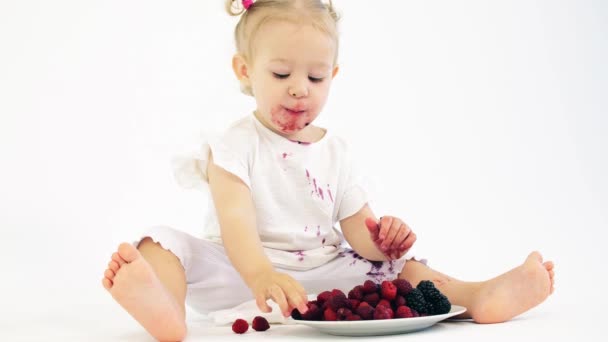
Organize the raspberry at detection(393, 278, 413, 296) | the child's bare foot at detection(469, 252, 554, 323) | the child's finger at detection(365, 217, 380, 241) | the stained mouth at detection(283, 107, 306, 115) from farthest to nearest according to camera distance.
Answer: the stained mouth at detection(283, 107, 306, 115) → the child's finger at detection(365, 217, 380, 241) → the child's bare foot at detection(469, 252, 554, 323) → the raspberry at detection(393, 278, 413, 296)

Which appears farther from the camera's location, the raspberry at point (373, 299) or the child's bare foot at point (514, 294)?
the child's bare foot at point (514, 294)

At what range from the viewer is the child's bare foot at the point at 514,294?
1858 millimetres

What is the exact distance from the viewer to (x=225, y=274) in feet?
7.10

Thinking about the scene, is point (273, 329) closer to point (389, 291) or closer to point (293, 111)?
point (389, 291)

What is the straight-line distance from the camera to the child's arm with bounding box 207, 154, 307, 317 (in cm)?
170

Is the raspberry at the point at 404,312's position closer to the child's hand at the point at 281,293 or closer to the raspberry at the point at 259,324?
the child's hand at the point at 281,293

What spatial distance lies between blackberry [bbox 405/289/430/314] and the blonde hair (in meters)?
0.75

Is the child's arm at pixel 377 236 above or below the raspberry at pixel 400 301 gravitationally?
above

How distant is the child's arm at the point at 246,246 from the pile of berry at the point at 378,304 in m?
0.07

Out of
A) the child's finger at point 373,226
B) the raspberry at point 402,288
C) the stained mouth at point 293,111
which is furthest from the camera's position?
the stained mouth at point 293,111

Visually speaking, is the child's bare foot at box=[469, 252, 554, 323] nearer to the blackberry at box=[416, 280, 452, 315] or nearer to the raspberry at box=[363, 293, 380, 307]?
the blackberry at box=[416, 280, 452, 315]

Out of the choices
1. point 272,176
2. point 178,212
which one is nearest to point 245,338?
point 272,176

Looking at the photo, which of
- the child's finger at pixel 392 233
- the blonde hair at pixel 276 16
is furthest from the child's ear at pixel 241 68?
the child's finger at pixel 392 233

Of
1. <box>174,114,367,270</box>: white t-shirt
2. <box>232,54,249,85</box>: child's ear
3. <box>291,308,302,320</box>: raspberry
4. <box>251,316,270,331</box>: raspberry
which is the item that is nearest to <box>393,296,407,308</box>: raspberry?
<box>291,308,302,320</box>: raspberry
